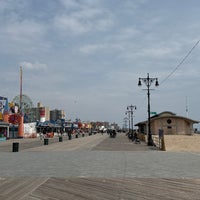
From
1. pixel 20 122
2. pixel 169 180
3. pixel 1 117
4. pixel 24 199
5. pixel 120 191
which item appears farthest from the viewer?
pixel 20 122

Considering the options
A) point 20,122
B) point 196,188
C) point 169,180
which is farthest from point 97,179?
point 20,122

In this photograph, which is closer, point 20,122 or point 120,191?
point 120,191

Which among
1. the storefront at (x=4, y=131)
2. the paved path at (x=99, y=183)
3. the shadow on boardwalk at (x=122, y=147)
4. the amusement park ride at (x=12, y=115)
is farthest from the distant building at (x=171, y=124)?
the paved path at (x=99, y=183)

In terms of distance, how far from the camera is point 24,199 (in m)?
8.45

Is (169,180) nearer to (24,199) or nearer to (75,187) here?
(75,187)

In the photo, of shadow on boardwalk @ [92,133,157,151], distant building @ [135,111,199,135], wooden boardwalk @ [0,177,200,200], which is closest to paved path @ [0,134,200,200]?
wooden boardwalk @ [0,177,200,200]

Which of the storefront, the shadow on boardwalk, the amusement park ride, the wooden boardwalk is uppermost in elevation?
the amusement park ride

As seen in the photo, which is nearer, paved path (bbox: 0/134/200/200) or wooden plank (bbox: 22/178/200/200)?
wooden plank (bbox: 22/178/200/200)

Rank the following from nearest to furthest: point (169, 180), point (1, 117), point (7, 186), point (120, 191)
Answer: point (120, 191), point (7, 186), point (169, 180), point (1, 117)

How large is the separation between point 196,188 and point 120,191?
2490 millimetres

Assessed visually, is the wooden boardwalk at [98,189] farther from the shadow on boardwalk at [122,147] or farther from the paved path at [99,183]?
the shadow on boardwalk at [122,147]

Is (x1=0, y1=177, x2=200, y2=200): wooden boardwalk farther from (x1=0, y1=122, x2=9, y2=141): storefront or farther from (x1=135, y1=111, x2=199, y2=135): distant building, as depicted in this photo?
(x1=135, y1=111, x2=199, y2=135): distant building

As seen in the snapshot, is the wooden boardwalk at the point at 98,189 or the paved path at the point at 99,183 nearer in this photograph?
the wooden boardwalk at the point at 98,189

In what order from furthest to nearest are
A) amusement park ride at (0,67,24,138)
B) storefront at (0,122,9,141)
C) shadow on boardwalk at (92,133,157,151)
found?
1. storefront at (0,122,9,141)
2. amusement park ride at (0,67,24,138)
3. shadow on boardwalk at (92,133,157,151)
